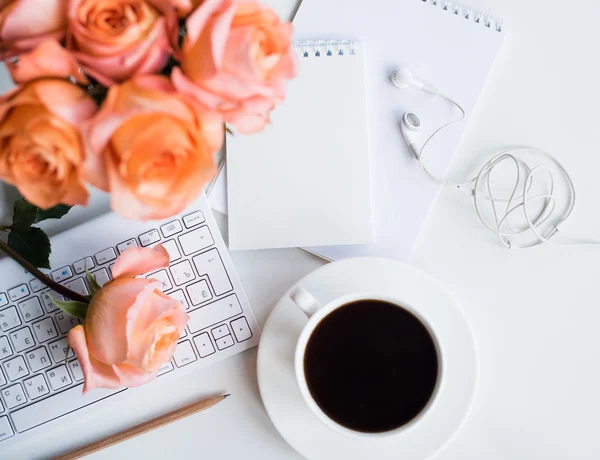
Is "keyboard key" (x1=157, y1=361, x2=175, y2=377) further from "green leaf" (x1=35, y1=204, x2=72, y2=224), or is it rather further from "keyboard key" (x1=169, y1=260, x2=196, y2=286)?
"green leaf" (x1=35, y1=204, x2=72, y2=224)

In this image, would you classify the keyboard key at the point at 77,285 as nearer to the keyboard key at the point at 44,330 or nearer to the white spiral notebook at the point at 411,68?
the keyboard key at the point at 44,330

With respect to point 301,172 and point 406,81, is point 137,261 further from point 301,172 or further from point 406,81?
point 406,81

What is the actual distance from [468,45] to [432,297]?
0.31 metres

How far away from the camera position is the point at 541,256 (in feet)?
2.13

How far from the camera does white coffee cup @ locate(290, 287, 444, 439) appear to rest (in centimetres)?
54

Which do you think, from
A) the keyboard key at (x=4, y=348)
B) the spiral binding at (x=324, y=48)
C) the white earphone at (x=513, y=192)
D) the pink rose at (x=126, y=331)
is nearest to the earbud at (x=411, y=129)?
the white earphone at (x=513, y=192)

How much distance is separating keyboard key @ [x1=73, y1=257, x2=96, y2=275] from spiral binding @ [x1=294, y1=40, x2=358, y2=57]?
1.16ft

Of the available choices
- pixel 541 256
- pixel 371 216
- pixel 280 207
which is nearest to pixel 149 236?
pixel 280 207

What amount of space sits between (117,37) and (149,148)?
0.22 ft

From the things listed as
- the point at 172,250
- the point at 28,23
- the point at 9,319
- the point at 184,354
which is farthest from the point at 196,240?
the point at 28,23

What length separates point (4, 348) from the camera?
24.4 inches

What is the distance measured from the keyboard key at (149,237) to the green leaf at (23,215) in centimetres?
12

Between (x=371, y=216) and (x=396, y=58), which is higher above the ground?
(x=396, y=58)

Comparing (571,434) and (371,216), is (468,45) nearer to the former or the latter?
(371,216)
